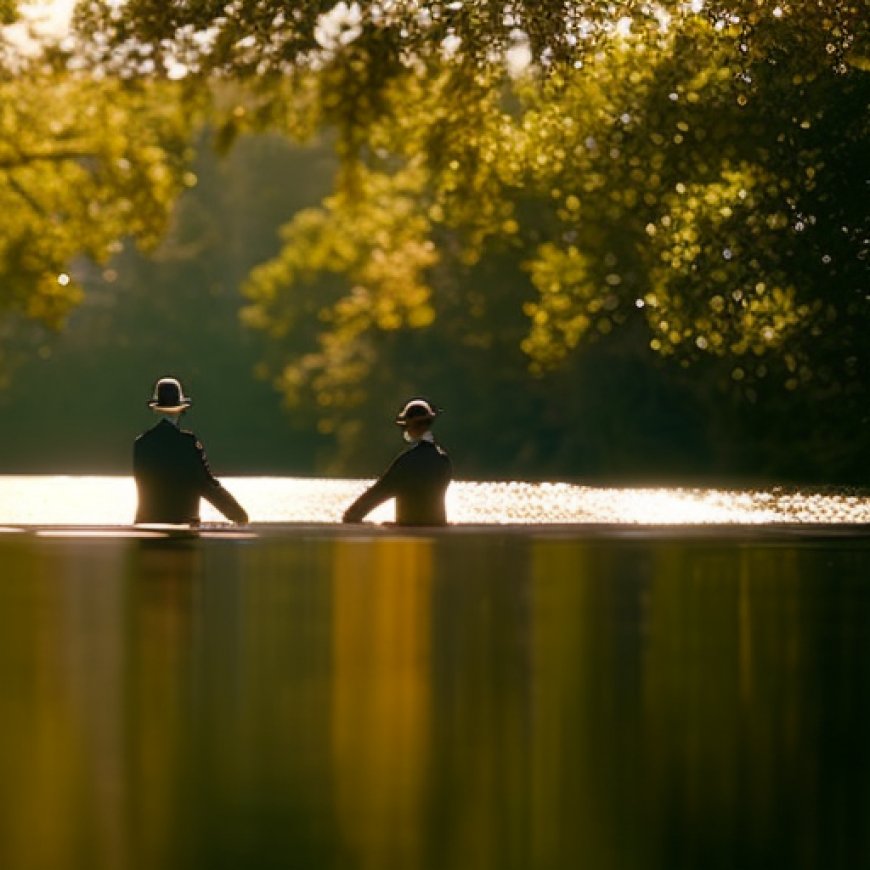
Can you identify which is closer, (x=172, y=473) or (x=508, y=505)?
(x=172, y=473)

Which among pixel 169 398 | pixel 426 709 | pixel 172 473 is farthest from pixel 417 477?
pixel 426 709

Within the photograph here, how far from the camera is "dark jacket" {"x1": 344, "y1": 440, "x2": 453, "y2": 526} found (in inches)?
696

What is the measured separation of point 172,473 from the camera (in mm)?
17812

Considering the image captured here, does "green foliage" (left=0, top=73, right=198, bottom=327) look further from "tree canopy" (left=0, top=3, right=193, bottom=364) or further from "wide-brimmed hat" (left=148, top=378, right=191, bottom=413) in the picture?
"wide-brimmed hat" (left=148, top=378, right=191, bottom=413)

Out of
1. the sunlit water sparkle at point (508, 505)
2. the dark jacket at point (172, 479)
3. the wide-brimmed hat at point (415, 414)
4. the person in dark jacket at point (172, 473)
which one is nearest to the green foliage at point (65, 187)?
the sunlit water sparkle at point (508, 505)

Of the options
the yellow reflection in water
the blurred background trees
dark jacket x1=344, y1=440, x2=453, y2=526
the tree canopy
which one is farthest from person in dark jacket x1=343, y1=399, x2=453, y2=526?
the tree canopy

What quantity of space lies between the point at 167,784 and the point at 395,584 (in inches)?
323

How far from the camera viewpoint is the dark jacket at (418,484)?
58.0 ft

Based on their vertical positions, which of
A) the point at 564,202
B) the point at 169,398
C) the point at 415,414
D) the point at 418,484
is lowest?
the point at 418,484

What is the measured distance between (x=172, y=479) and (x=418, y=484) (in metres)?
1.60

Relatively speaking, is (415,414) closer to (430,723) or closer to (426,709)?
(426,709)

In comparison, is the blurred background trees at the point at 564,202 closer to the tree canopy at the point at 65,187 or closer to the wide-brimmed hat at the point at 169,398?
the tree canopy at the point at 65,187

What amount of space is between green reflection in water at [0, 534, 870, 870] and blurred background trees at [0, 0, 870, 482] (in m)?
7.32

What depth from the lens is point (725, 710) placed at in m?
9.42
